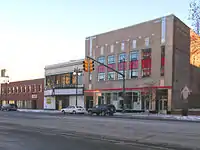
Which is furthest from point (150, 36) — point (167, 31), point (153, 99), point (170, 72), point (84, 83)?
point (84, 83)

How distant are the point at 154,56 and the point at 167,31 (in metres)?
4.27

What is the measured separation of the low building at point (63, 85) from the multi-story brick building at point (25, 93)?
12.7 ft

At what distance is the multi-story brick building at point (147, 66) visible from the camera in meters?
46.3

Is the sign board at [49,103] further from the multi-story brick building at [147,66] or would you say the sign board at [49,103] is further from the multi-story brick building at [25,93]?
the multi-story brick building at [147,66]

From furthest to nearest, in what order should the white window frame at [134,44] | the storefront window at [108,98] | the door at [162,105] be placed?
A: the storefront window at [108,98] < the white window frame at [134,44] < the door at [162,105]

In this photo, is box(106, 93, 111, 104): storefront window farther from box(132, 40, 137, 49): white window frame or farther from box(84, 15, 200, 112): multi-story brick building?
box(132, 40, 137, 49): white window frame

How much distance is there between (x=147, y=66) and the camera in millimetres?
48781

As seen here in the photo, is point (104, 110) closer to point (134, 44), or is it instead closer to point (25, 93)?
point (134, 44)

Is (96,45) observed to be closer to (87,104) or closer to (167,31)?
(87,104)

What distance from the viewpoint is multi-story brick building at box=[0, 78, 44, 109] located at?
239 feet

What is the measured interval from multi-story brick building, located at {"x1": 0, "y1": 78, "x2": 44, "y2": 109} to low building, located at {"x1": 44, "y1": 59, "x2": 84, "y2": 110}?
3.88 metres

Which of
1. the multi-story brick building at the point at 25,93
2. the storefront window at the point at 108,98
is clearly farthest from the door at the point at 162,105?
the multi-story brick building at the point at 25,93

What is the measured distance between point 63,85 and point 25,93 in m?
17.8

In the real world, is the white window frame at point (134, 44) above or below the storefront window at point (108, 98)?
above
